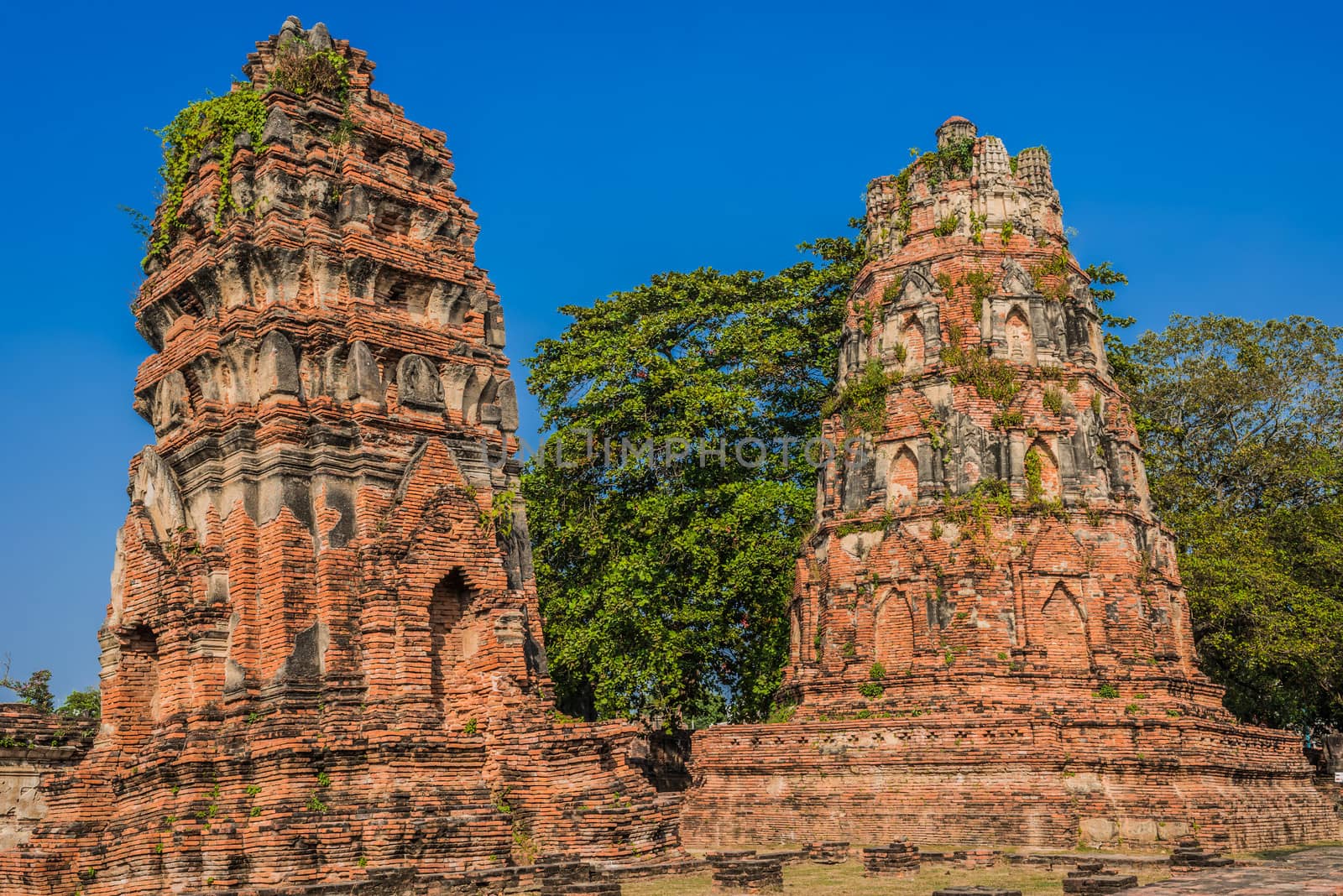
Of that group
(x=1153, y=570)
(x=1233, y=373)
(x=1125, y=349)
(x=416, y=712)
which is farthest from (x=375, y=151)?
(x=1233, y=373)

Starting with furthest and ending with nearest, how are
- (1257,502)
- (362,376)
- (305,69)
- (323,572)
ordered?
(1257,502)
(305,69)
(362,376)
(323,572)

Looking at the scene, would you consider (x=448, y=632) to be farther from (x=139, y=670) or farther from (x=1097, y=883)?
(x=1097, y=883)

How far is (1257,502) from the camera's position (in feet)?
116

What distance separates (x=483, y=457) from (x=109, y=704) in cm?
522

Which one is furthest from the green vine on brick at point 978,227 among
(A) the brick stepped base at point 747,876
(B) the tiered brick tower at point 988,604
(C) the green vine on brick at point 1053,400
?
(A) the brick stepped base at point 747,876

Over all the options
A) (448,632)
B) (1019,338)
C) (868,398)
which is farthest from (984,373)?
(448,632)

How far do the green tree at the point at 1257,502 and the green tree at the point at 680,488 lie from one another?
27.9ft

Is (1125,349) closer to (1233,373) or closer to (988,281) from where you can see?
(1233,373)

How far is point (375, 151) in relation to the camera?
1758 cm

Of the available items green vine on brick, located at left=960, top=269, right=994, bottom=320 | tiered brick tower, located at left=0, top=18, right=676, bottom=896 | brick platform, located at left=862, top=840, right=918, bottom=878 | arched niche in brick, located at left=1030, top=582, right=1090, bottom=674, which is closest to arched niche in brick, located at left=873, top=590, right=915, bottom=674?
arched niche in brick, located at left=1030, top=582, right=1090, bottom=674

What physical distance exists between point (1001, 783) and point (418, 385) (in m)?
11.2

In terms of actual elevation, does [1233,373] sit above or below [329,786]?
above

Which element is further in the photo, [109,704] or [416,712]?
[109,704]

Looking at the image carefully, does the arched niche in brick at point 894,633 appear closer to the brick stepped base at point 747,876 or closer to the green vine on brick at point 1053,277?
the green vine on brick at point 1053,277
